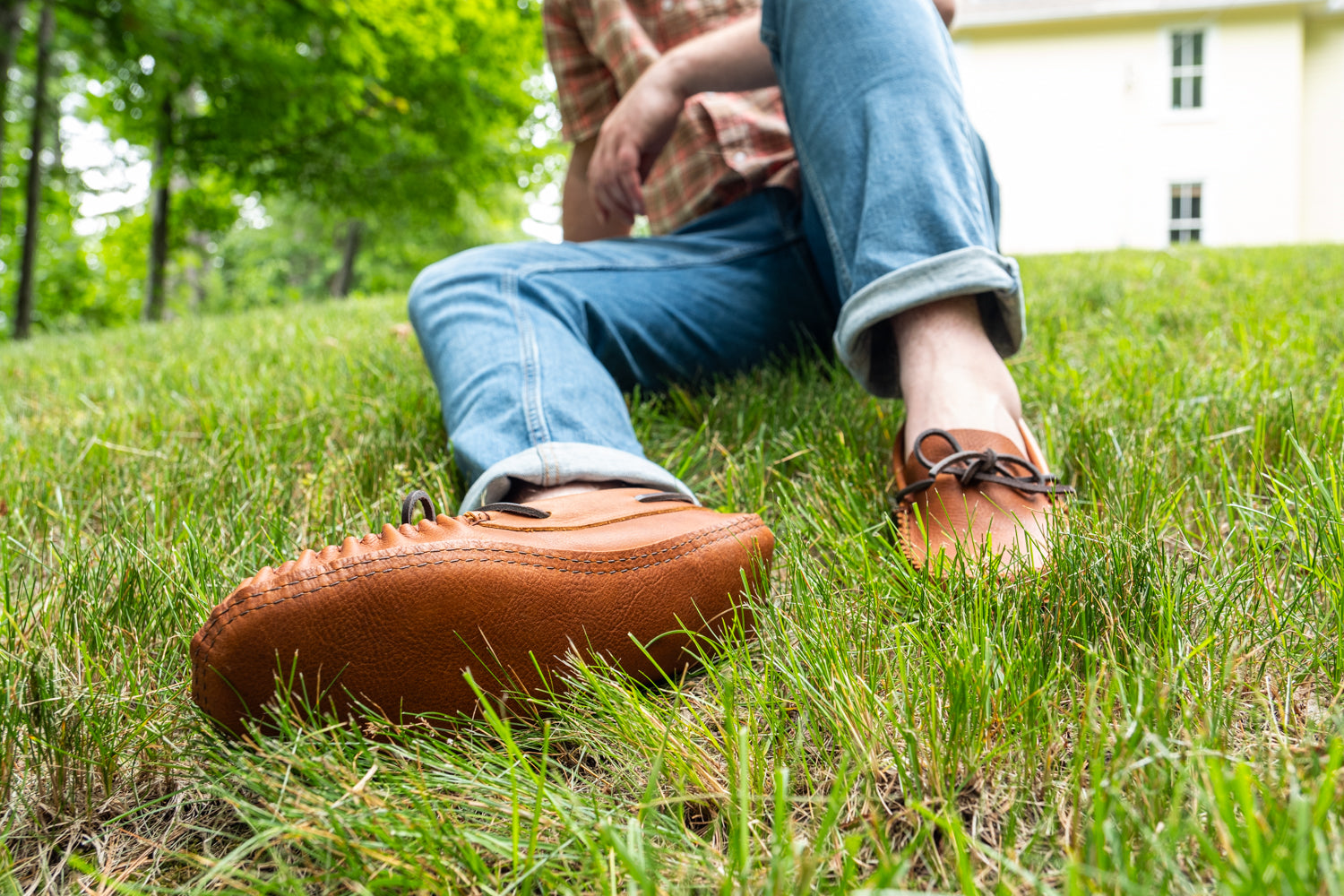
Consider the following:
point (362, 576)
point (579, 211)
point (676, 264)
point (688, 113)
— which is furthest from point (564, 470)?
point (579, 211)

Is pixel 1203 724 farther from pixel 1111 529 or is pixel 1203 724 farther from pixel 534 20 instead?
pixel 534 20

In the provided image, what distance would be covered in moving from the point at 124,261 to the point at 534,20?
30.6 ft

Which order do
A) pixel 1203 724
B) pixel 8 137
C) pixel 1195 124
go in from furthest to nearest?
pixel 1195 124 < pixel 8 137 < pixel 1203 724

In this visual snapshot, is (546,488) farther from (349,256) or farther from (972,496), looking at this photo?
(349,256)

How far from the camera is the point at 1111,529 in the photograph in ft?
2.64

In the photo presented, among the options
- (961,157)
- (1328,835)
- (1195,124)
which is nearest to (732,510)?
(961,157)

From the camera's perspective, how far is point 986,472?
985 millimetres

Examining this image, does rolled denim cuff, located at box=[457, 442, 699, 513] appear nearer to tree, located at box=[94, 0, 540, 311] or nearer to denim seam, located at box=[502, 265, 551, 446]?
denim seam, located at box=[502, 265, 551, 446]

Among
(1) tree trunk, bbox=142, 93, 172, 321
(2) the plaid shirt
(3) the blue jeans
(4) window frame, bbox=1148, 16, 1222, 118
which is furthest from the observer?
(4) window frame, bbox=1148, 16, 1222, 118

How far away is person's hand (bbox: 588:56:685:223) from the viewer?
1562mm

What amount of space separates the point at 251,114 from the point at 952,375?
8.77 metres

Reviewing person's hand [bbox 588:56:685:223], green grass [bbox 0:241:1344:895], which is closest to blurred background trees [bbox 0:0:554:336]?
person's hand [bbox 588:56:685:223]

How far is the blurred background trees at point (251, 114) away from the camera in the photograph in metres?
7.07

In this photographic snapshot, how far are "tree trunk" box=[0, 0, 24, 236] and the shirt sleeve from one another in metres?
6.96
